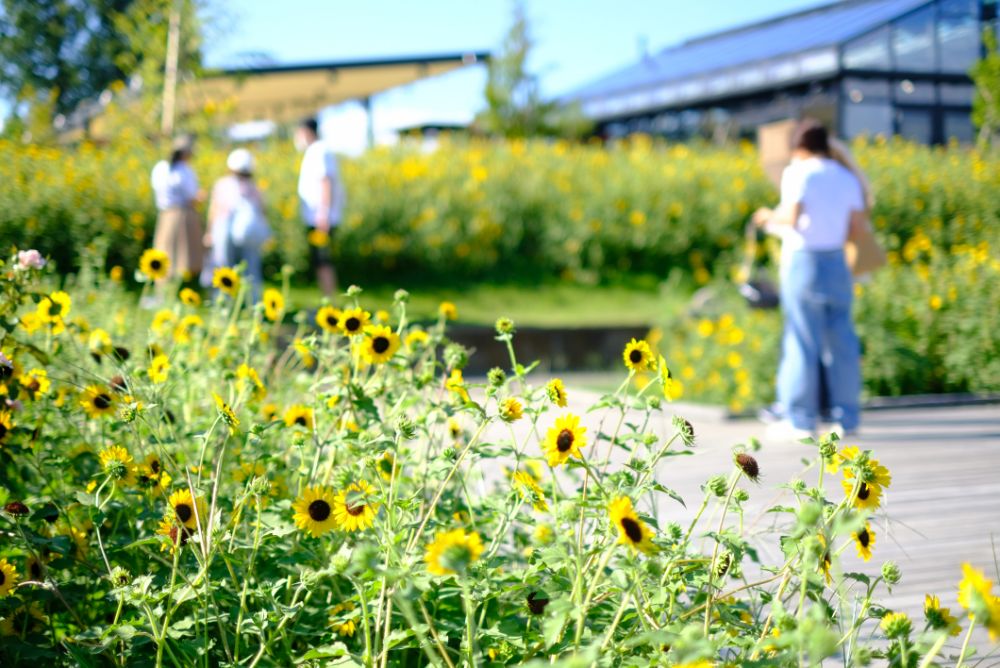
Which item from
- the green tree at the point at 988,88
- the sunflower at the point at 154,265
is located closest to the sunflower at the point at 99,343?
the sunflower at the point at 154,265

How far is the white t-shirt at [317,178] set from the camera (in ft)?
27.9

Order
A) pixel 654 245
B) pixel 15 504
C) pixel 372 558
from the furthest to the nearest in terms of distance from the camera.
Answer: pixel 654 245 → pixel 15 504 → pixel 372 558

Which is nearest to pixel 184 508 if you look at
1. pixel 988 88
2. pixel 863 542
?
pixel 863 542

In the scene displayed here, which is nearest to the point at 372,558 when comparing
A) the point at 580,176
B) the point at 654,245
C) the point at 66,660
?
the point at 66,660

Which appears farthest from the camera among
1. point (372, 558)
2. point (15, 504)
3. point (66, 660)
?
point (66, 660)

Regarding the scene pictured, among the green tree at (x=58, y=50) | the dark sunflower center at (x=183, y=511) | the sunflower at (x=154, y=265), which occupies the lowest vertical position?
the dark sunflower center at (x=183, y=511)

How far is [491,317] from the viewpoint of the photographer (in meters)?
10.8

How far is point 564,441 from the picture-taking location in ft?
5.80

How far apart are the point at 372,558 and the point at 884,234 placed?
12.6 m

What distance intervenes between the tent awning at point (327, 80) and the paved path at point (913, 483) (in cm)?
1064

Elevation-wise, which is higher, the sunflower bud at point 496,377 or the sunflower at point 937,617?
the sunflower bud at point 496,377

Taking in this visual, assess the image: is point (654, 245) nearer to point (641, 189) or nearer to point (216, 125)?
point (641, 189)

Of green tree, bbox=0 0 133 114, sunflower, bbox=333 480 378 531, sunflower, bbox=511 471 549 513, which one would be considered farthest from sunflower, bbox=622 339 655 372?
green tree, bbox=0 0 133 114

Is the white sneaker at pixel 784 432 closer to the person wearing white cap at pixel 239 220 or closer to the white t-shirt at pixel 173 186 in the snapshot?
the person wearing white cap at pixel 239 220
